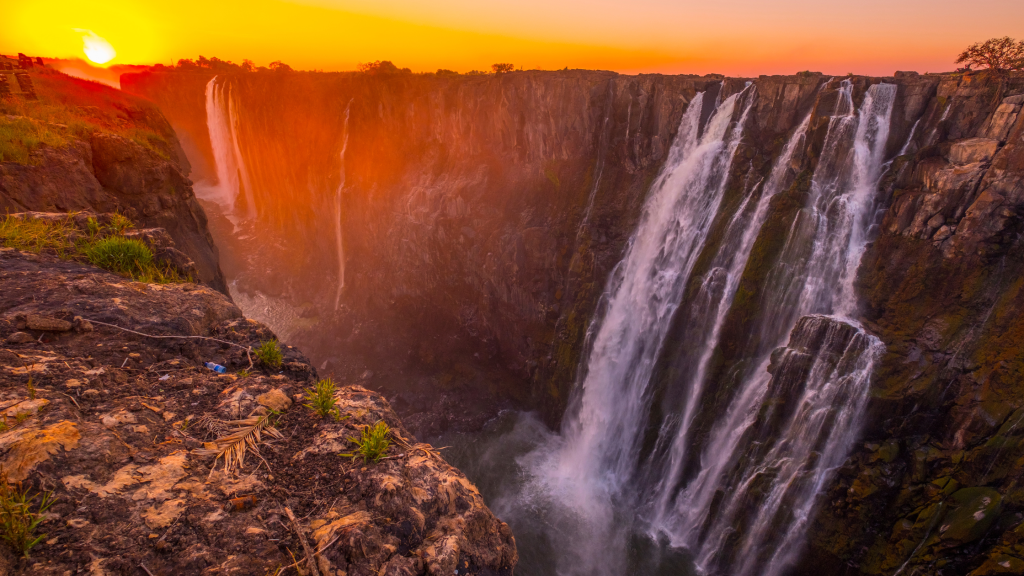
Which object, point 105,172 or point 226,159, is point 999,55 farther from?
point 226,159

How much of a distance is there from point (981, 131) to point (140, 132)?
2421 centimetres

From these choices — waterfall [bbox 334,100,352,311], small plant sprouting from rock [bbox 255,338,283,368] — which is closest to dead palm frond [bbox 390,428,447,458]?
small plant sprouting from rock [bbox 255,338,283,368]

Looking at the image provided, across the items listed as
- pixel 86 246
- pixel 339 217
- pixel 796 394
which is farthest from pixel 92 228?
pixel 339 217

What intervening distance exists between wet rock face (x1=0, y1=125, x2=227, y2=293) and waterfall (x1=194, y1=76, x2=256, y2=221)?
26529 mm

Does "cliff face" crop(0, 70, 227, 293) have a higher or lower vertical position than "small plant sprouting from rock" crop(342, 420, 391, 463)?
higher

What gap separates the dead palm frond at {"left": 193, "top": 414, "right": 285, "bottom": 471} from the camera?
3027 mm

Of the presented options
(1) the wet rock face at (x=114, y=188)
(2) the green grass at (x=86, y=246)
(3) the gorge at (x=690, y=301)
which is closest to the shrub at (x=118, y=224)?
(2) the green grass at (x=86, y=246)

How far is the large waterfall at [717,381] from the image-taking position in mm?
12062

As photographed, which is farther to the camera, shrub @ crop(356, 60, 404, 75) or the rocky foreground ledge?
shrub @ crop(356, 60, 404, 75)

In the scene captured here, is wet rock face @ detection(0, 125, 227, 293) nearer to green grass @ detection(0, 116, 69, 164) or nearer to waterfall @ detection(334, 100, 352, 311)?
green grass @ detection(0, 116, 69, 164)

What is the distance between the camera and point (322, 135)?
2955 centimetres

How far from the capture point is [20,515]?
2.13 m

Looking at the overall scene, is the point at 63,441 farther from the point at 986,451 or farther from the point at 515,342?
the point at 515,342

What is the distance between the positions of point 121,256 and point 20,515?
4580mm
